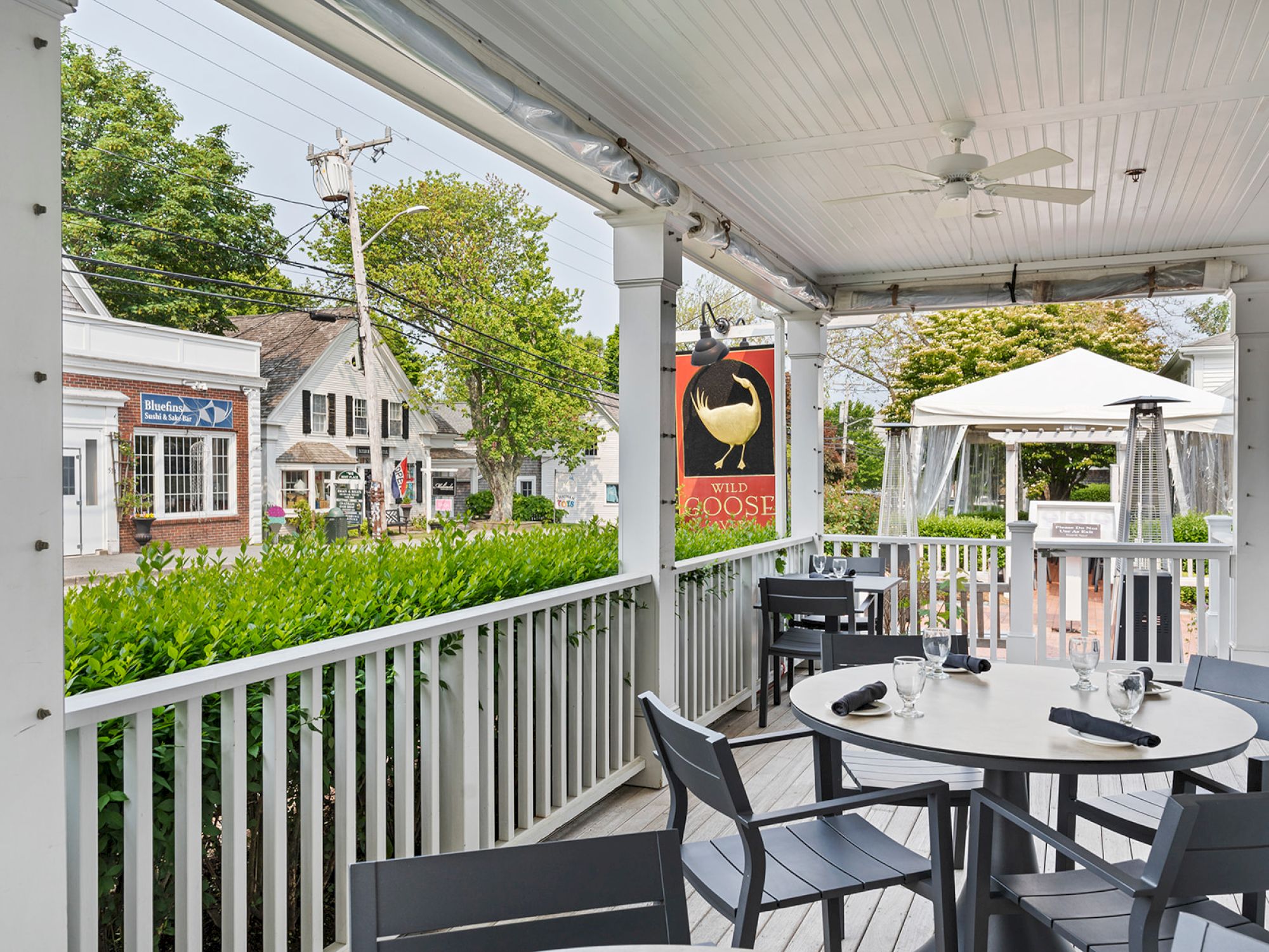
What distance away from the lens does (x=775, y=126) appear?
3559mm

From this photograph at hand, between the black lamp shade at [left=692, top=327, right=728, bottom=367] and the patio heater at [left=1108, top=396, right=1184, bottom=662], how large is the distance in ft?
9.43

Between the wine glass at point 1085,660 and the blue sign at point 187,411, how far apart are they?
9.33 feet

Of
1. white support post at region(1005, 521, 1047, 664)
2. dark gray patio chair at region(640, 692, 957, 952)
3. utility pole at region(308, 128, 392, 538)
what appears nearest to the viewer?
dark gray patio chair at region(640, 692, 957, 952)

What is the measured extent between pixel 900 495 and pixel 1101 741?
23.0 ft

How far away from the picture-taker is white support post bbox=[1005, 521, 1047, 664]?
567cm

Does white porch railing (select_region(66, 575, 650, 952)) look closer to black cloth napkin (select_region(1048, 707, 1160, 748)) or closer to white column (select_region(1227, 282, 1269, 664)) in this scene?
black cloth napkin (select_region(1048, 707, 1160, 748))

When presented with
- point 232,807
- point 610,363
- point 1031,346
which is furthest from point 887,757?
point 1031,346

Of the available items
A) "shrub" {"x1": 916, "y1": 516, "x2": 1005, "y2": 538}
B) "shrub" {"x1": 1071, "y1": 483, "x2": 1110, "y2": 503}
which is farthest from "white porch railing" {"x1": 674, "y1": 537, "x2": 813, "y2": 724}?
→ "shrub" {"x1": 1071, "y1": 483, "x2": 1110, "y2": 503}

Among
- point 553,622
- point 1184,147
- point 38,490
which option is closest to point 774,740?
point 553,622

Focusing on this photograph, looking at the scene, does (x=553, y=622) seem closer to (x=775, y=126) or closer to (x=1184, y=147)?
(x=775, y=126)

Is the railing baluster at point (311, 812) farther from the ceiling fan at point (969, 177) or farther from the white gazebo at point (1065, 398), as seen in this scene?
the white gazebo at point (1065, 398)

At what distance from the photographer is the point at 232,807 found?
1886mm

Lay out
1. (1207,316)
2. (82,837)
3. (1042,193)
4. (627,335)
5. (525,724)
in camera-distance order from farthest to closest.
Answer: (1207,316) < (627,335) < (1042,193) < (525,724) < (82,837)

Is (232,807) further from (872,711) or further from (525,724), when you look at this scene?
(872,711)
